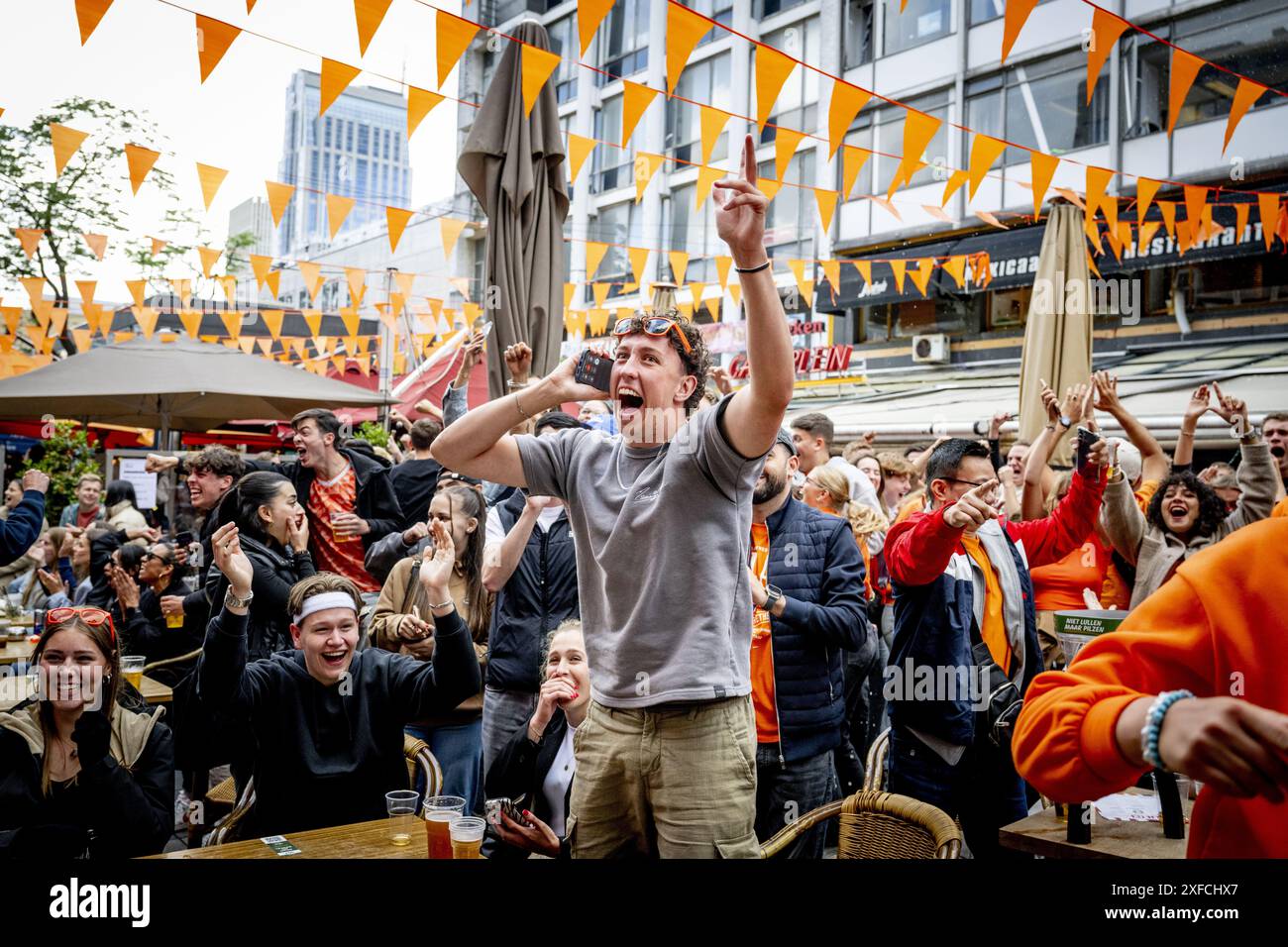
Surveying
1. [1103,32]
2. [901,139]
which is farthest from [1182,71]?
[901,139]

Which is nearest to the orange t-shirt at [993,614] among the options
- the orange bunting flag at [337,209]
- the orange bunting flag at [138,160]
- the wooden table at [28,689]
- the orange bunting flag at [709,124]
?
the wooden table at [28,689]

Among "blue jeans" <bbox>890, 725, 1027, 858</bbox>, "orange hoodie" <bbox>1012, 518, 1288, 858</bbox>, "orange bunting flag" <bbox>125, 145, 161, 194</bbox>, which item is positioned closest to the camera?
"orange hoodie" <bbox>1012, 518, 1288, 858</bbox>

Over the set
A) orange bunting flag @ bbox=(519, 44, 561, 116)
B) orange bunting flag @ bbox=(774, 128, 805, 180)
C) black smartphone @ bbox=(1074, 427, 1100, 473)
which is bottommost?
black smartphone @ bbox=(1074, 427, 1100, 473)

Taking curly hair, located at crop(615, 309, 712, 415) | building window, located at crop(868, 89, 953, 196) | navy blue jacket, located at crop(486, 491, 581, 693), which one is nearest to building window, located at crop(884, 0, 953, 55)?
building window, located at crop(868, 89, 953, 196)

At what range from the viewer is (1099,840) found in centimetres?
263

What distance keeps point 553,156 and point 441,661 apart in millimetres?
3048

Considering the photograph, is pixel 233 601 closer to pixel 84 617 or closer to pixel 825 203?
pixel 84 617

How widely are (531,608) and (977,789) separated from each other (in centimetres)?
194

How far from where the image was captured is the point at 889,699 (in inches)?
144

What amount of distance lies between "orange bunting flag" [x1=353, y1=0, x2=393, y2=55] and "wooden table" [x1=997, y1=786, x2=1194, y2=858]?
4.03 meters

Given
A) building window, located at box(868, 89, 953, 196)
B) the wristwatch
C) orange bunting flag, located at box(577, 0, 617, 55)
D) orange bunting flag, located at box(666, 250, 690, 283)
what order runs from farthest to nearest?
1. building window, located at box(868, 89, 953, 196)
2. orange bunting flag, located at box(666, 250, 690, 283)
3. orange bunting flag, located at box(577, 0, 617, 55)
4. the wristwatch

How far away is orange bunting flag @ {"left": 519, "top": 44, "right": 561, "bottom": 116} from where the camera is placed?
4.83 meters

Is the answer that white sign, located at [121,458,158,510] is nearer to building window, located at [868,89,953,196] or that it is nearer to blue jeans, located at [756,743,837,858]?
blue jeans, located at [756,743,837,858]
